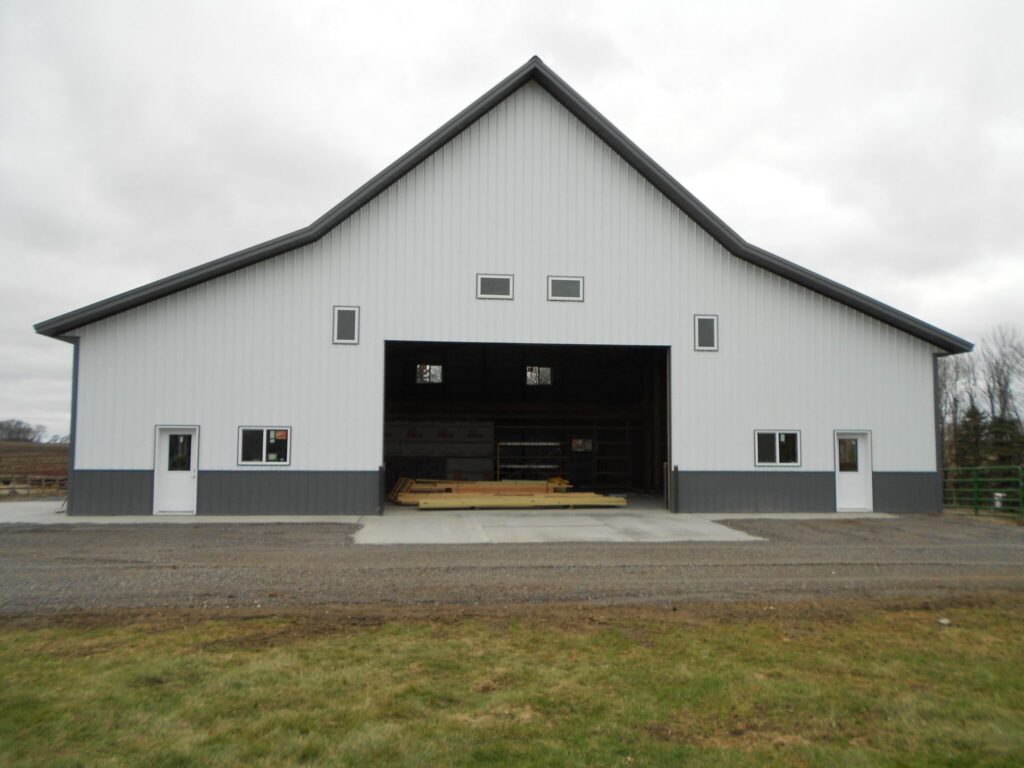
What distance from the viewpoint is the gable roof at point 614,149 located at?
58.9 ft

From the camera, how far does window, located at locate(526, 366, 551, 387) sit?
29.5 metres

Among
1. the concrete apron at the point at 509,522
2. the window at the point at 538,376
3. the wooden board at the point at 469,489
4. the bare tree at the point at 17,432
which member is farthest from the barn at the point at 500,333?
the bare tree at the point at 17,432

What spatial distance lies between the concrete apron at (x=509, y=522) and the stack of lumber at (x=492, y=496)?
1.26 ft

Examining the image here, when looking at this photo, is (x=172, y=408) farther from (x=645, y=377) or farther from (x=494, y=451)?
(x=645, y=377)

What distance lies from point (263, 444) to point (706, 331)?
11.0 meters

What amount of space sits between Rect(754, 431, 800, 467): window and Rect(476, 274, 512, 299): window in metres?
7.11

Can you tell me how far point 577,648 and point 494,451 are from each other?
848 inches

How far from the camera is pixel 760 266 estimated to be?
19.9 m

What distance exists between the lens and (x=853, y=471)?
20047 mm

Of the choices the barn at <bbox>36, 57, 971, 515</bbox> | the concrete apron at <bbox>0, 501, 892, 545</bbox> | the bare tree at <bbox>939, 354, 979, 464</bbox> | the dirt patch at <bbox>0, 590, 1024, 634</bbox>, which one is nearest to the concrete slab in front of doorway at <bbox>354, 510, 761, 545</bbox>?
the concrete apron at <bbox>0, 501, 892, 545</bbox>

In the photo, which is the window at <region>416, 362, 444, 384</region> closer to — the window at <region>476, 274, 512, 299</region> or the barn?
the barn

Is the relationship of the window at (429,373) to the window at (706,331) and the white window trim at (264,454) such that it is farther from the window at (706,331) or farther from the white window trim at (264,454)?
the window at (706,331)

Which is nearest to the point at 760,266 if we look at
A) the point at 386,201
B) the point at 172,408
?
the point at 386,201

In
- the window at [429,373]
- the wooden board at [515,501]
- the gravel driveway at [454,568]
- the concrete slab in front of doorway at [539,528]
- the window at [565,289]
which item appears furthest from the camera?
the window at [429,373]
